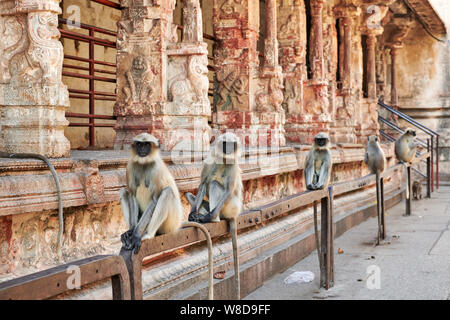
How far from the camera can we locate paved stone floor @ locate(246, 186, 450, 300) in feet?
17.4

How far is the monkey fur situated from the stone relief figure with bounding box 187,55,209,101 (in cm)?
265

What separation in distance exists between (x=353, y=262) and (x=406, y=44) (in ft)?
46.3

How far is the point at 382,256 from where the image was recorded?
23.0ft

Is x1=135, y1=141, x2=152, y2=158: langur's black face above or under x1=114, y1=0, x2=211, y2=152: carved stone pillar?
under

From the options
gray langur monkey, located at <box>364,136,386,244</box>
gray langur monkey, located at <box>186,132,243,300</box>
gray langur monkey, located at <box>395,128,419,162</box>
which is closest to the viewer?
gray langur monkey, located at <box>186,132,243,300</box>

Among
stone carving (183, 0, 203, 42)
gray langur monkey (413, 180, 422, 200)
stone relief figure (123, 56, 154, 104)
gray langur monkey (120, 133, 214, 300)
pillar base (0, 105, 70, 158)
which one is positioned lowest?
gray langur monkey (413, 180, 422, 200)

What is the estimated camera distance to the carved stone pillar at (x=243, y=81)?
27.4ft

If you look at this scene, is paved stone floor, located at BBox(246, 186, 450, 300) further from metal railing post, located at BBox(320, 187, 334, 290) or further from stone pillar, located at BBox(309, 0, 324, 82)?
stone pillar, located at BBox(309, 0, 324, 82)

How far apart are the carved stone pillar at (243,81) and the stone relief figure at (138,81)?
2597mm

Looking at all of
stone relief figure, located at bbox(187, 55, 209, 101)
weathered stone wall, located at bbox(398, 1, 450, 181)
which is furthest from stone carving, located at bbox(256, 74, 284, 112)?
weathered stone wall, located at bbox(398, 1, 450, 181)

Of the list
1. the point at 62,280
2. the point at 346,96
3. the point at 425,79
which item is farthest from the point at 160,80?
the point at 425,79

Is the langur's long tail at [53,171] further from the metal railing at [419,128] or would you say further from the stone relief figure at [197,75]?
the metal railing at [419,128]

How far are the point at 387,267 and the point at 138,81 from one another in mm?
3035

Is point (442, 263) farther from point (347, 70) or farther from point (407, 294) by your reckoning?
point (347, 70)
